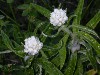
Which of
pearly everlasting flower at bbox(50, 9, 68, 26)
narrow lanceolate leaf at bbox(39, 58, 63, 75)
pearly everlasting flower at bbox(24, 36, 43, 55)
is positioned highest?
pearly everlasting flower at bbox(50, 9, 68, 26)

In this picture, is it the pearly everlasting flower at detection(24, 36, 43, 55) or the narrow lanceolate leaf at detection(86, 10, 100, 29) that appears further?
the narrow lanceolate leaf at detection(86, 10, 100, 29)

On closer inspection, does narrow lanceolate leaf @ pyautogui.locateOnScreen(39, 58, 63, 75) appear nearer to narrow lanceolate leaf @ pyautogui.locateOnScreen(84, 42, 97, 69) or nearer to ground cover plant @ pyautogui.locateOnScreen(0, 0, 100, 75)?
ground cover plant @ pyautogui.locateOnScreen(0, 0, 100, 75)

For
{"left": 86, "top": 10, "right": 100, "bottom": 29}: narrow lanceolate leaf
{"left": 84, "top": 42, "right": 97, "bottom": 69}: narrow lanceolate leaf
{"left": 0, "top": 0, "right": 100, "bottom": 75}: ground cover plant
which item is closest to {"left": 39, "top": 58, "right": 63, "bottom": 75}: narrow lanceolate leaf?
{"left": 0, "top": 0, "right": 100, "bottom": 75}: ground cover plant

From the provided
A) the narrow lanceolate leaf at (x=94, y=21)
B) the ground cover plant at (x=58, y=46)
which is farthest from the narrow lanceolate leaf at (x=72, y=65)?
the narrow lanceolate leaf at (x=94, y=21)

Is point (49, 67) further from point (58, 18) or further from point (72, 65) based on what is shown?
point (58, 18)

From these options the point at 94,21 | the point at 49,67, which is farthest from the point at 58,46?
the point at 94,21

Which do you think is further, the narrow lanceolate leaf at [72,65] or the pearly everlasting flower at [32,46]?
the narrow lanceolate leaf at [72,65]

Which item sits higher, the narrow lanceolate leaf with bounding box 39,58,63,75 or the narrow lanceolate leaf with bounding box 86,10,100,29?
the narrow lanceolate leaf with bounding box 86,10,100,29

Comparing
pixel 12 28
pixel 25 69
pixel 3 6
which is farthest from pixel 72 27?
pixel 3 6

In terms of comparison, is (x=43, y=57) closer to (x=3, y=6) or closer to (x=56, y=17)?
(x=56, y=17)

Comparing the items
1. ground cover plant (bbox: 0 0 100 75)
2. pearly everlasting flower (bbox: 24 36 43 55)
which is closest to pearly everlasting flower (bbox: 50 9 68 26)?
ground cover plant (bbox: 0 0 100 75)

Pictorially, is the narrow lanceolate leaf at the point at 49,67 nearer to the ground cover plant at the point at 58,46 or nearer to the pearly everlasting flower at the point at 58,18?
the ground cover plant at the point at 58,46
